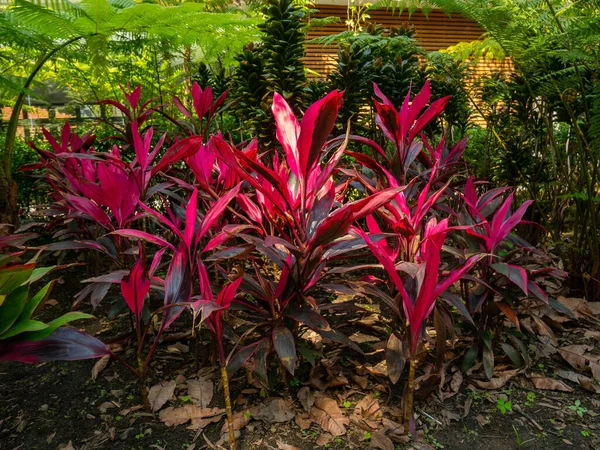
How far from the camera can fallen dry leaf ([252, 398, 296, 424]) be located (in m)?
1.66

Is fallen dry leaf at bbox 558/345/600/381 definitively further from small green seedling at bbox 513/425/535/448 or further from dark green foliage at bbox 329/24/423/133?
dark green foliage at bbox 329/24/423/133

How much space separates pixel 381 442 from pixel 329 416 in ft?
0.68

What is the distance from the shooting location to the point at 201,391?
1.79m

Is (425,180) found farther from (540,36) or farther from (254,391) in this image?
(254,391)

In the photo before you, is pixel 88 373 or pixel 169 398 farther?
pixel 88 373

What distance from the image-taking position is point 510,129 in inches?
144

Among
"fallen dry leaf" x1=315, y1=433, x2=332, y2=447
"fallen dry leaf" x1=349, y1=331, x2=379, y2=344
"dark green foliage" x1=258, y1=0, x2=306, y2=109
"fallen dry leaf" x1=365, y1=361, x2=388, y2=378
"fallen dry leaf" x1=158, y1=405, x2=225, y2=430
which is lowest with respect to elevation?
"fallen dry leaf" x1=349, y1=331, x2=379, y2=344

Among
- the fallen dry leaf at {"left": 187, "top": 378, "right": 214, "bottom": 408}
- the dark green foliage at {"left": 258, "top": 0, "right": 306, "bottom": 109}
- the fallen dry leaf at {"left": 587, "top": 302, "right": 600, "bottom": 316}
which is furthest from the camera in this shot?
the dark green foliage at {"left": 258, "top": 0, "right": 306, "bottom": 109}

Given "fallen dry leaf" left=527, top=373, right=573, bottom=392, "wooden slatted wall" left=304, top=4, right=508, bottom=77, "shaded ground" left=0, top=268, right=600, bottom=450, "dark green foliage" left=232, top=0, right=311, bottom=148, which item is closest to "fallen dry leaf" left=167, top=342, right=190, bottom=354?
"shaded ground" left=0, top=268, right=600, bottom=450

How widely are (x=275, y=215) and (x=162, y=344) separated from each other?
0.86 meters

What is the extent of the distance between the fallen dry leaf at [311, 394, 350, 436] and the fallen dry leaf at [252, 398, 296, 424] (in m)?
0.09

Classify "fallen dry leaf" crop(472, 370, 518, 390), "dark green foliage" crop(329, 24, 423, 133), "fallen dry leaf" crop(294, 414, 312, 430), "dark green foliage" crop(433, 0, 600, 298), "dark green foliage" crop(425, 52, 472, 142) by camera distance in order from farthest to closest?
"dark green foliage" crop(425, 52, 472, 142)
"dark green foliage" crop(329, 24, 423, 133)
"dark green foliage" crop(433, 0, 600, 298)
"fallen dry leaf" crop(472, 370, 518, 390)
"fallen dry leaf" crop(294, 414, 312, 430)

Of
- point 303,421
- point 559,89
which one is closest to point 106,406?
point 303,421

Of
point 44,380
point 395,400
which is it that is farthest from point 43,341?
point 395,400
